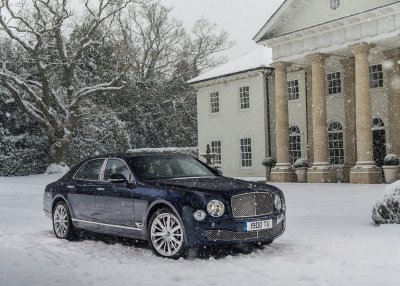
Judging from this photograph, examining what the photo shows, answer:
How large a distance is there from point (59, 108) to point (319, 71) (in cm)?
1954

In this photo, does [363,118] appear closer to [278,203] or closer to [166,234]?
[278,203]

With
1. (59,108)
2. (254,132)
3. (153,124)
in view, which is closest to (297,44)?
(254,132)

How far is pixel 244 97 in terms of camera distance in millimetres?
33188

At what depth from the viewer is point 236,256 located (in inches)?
315

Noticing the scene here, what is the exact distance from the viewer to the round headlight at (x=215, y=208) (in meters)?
7.69

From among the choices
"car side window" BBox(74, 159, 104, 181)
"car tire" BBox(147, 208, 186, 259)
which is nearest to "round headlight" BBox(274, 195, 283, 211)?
"car tire" BBox(147, 208, 186, 259)

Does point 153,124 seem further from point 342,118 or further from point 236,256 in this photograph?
point 236,256

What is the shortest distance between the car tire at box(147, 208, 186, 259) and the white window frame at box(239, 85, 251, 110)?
2526 centimetres

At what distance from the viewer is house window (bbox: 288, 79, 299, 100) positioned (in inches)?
1225

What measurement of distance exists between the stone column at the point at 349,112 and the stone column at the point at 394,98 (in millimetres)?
2168

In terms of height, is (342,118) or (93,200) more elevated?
(342,118)

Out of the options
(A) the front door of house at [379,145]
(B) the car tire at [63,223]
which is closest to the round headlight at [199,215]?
(B) the car tire at [63,223]

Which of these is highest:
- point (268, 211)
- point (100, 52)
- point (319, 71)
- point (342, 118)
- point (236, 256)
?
point (100, 52)

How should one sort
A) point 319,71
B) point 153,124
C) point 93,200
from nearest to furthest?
1. point 93,200
2. point 319,71
3. point 153,124
